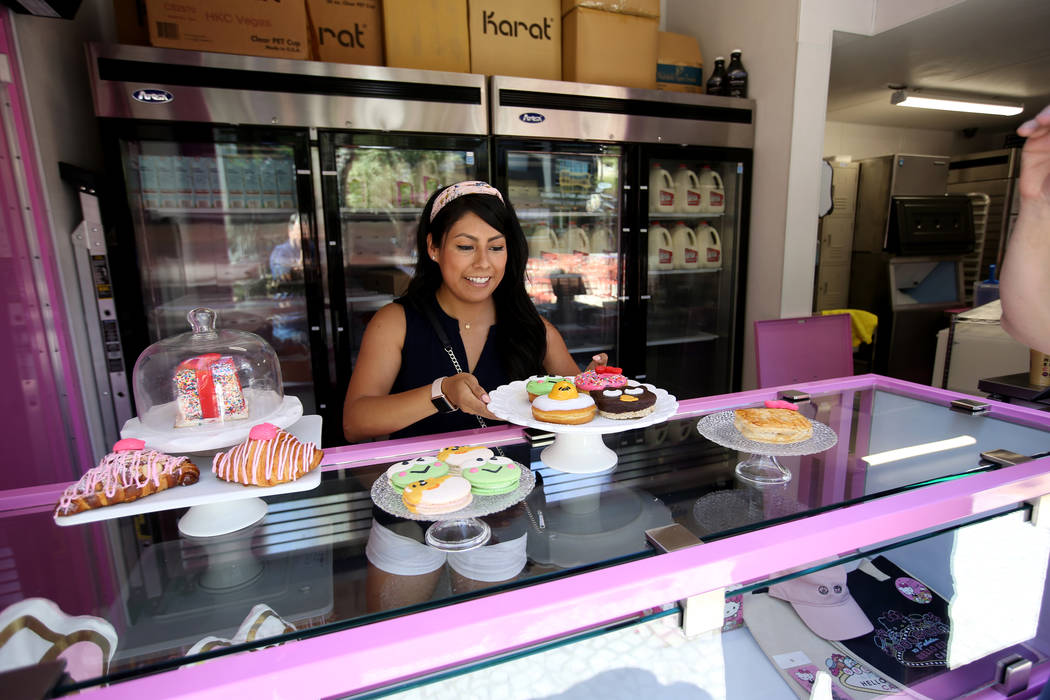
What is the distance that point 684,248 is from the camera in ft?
13.2

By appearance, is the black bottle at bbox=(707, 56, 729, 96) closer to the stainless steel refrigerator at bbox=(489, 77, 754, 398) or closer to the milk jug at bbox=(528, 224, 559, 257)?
the stainless steel refrigerator at bbox=(489, 77, 754, 398)

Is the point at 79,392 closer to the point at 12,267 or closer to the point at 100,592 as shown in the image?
the point at 12,267

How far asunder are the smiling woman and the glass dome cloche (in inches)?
15.1

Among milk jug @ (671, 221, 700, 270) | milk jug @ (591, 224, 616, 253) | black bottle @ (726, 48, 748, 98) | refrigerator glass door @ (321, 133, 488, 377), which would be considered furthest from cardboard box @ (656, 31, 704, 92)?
refrigerator glass door @ (321, 133, 488, 377)

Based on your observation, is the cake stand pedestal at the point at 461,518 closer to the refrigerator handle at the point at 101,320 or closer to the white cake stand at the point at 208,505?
the white cake stand at the point at 208,505

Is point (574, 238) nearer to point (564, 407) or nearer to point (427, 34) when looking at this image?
point (427, 34)

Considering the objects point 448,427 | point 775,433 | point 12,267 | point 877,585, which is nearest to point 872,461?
point 775,433

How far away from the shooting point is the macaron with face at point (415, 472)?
2.91 ft

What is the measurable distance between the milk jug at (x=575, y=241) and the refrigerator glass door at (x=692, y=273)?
474 mm

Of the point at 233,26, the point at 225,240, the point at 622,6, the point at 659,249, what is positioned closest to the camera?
the point at 233,26

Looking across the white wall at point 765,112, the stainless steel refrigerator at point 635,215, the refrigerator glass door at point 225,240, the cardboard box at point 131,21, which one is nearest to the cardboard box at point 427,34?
the stainless steel refrigerator at point 635,215

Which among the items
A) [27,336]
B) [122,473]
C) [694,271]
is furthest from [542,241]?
[122,473]

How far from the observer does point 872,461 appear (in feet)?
3.79

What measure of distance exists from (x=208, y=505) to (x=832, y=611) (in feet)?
4.32
